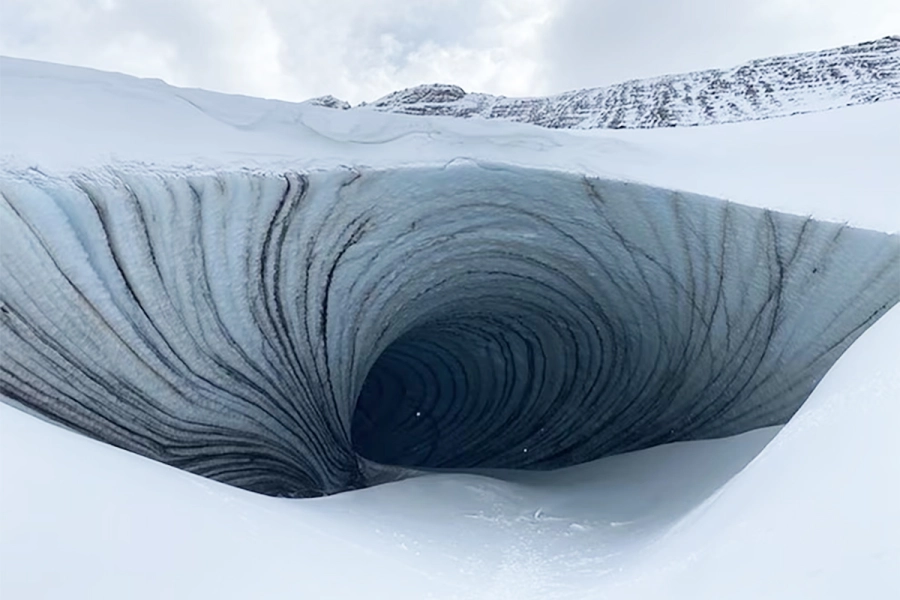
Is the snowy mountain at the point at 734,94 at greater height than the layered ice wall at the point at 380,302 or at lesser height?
greater

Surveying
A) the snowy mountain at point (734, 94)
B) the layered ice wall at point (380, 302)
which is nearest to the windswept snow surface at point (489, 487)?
the layered ice wall at point (380, 302)

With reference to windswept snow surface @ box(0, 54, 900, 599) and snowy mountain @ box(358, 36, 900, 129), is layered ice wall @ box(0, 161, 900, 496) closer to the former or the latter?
windswept snow surface @ box(0, 54, 900, 599)

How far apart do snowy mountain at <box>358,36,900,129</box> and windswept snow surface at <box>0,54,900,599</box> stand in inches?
52.1

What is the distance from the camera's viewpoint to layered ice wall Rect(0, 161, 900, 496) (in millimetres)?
1439

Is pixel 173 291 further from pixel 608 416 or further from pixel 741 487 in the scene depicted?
pixel 608 416

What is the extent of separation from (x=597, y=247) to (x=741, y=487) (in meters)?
1.19

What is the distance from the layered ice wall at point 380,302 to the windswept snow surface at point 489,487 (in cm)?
8

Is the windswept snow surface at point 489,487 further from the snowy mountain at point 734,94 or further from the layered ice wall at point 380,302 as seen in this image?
the snowy mountain at point 734,94

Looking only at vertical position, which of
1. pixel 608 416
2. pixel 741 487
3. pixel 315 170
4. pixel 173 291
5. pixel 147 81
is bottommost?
pixel 741 487

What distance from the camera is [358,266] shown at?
197 centimetres

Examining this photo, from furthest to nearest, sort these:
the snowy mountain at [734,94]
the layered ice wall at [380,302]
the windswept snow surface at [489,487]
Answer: the snowy mountain at [734,94]
the layered ice wall at [380,302]
the windswept snow surface at [489,487]

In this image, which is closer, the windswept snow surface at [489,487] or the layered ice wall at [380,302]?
the windswept snow surface at [489,487]

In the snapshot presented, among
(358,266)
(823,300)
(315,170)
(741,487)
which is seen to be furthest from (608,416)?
(741,487)

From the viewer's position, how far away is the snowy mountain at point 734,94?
3402 millimetres
